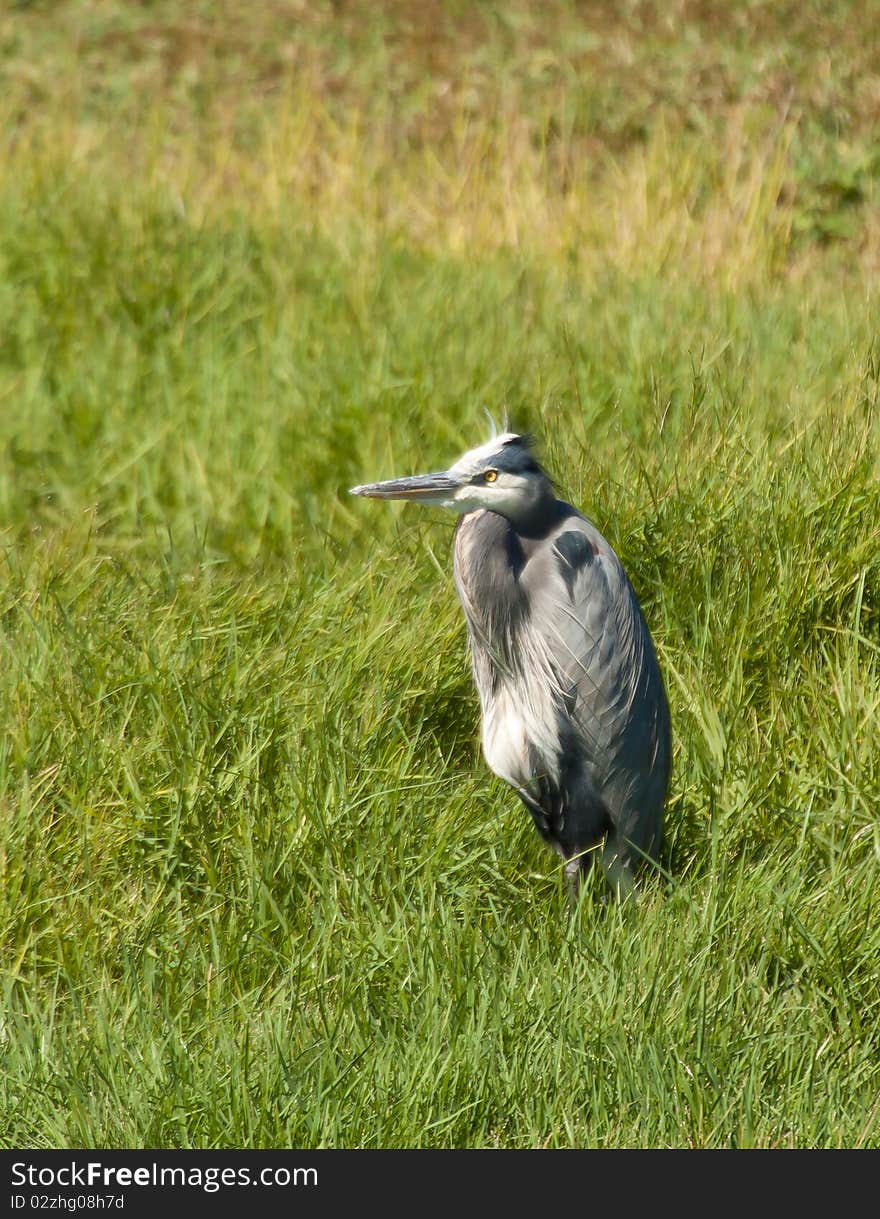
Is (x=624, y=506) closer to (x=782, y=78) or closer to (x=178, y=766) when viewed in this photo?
(x=178, y=766)

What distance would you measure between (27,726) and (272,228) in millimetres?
2908

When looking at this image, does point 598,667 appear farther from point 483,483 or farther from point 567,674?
point 483,483

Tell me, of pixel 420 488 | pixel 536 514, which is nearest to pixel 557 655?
pixel 536 514

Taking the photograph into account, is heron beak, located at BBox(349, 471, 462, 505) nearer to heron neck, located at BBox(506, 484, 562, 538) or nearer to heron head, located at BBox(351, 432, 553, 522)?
heron head, located at BBox(351, 432, 553, 522)

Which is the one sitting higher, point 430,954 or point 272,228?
point 272,228

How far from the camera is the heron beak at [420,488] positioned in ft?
8.23

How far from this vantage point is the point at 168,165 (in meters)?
6.35

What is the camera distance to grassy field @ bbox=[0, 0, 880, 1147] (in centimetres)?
230

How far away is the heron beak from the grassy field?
683mm

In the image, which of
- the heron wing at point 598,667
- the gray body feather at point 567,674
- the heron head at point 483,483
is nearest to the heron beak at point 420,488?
the heron head at point 483,483

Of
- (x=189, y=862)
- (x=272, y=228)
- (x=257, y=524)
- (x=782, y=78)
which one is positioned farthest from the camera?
(x=782, y=78)

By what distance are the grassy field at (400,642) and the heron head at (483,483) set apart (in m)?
0.69

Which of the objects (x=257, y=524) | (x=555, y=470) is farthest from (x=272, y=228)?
(x=555, y=470)

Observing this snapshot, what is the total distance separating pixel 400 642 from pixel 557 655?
727mm
